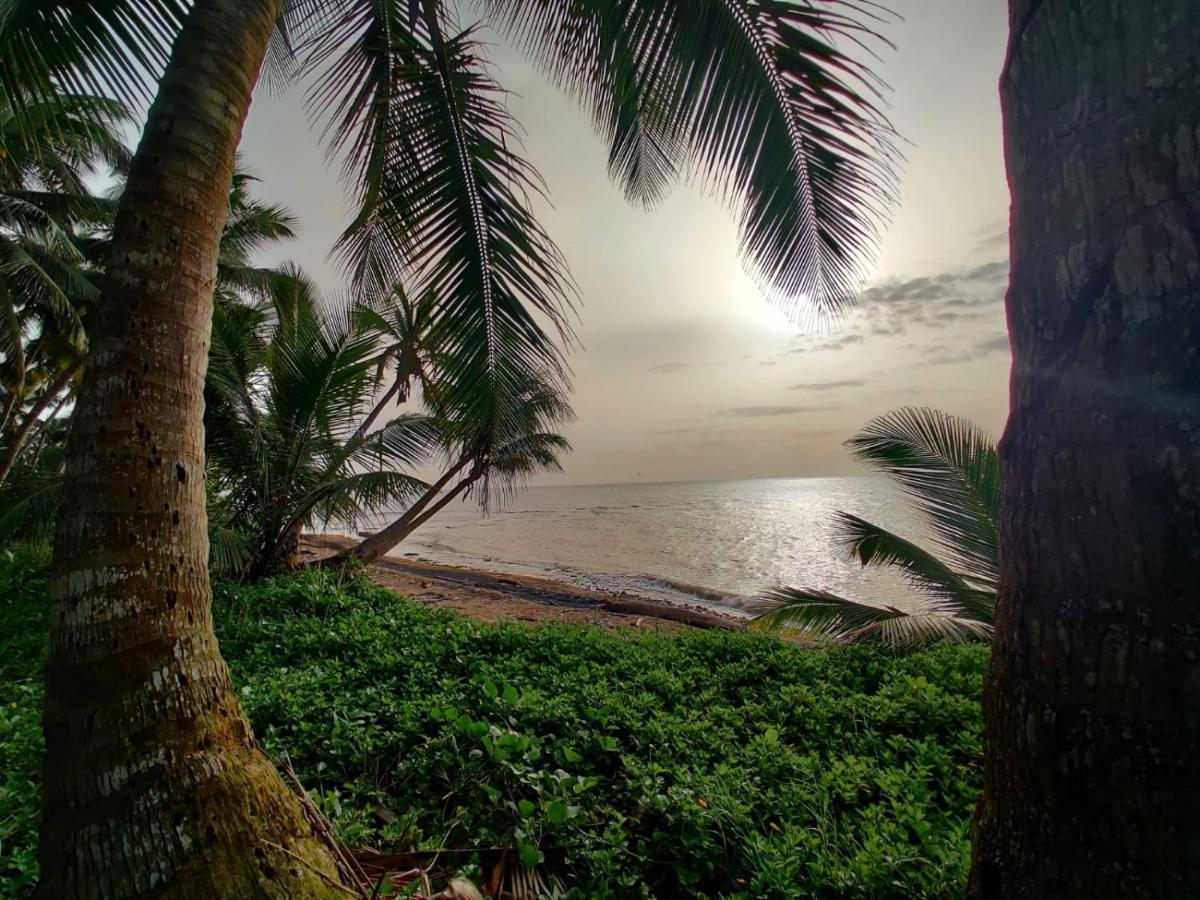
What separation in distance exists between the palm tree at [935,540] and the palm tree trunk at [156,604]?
16.8 ft

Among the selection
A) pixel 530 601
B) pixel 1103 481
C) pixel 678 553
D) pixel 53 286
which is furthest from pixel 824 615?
pixel 678 553

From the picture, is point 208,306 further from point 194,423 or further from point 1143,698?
point 1143,698

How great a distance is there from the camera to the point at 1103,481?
74 centimetres

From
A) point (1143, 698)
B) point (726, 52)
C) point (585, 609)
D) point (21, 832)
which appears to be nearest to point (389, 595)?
point (21, 832)

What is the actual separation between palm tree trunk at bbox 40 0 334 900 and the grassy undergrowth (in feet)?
2.56

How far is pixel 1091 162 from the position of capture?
2.55ft

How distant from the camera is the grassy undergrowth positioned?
1749 mm

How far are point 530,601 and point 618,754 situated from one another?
30.7ft

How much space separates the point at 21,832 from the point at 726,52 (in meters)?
4.20

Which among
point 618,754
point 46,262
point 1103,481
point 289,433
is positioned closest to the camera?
point 1103,481

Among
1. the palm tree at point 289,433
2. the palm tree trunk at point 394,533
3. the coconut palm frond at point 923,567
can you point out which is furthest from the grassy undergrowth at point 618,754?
the palm tree trunk at point 394,533

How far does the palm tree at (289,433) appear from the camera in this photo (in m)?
6.18

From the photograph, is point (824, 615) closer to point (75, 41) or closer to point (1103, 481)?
point (1103, 481)

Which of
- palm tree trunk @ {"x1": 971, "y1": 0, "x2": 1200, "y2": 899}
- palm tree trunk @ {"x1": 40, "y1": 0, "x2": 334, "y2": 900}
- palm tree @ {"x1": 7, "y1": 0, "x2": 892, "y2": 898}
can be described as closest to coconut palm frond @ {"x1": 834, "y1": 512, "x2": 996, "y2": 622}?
palm tree @ {"x1": 7, "y1": 0, "x2": 892, "y2": 898}
